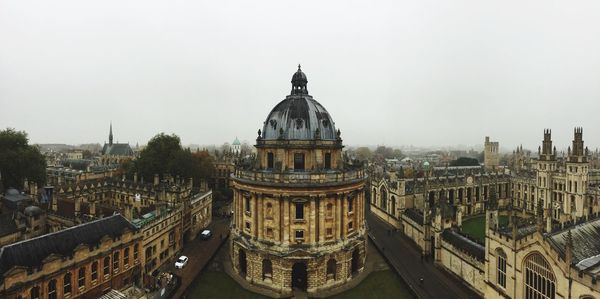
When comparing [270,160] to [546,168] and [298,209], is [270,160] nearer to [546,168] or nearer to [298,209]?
[298,209]

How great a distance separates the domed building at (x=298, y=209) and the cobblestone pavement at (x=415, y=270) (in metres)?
5.41

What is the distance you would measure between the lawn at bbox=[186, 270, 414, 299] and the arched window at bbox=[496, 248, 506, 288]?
307 inches

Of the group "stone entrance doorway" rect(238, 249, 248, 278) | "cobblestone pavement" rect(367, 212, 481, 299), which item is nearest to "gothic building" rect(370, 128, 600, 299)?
"cobblestone pavement" rect(367, 212, 481, 299)

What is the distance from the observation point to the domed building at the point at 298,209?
31984mm

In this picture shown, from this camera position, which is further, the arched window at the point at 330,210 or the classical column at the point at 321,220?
the arched window at the point at 330,210

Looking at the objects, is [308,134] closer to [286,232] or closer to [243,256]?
[286,232]

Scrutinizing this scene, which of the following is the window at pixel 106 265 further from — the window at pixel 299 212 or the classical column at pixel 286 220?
the window at pixel 299 212

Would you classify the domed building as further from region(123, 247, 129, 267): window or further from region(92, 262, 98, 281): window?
region(92, 262, 98, 281): window

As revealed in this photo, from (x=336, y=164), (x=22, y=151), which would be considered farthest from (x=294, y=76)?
(x=22, y=151)

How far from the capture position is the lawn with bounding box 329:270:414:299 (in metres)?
31.1

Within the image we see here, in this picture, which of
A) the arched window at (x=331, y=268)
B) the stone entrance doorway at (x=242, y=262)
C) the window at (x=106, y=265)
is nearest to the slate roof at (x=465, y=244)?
the arched window at (x=331, y=268)

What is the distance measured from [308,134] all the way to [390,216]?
29.2m

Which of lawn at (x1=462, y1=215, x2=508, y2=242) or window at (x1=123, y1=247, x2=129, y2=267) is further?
lawn at (x1=462, y1=215, x2=508, y2=242)

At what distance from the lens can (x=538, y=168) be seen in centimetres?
5822
